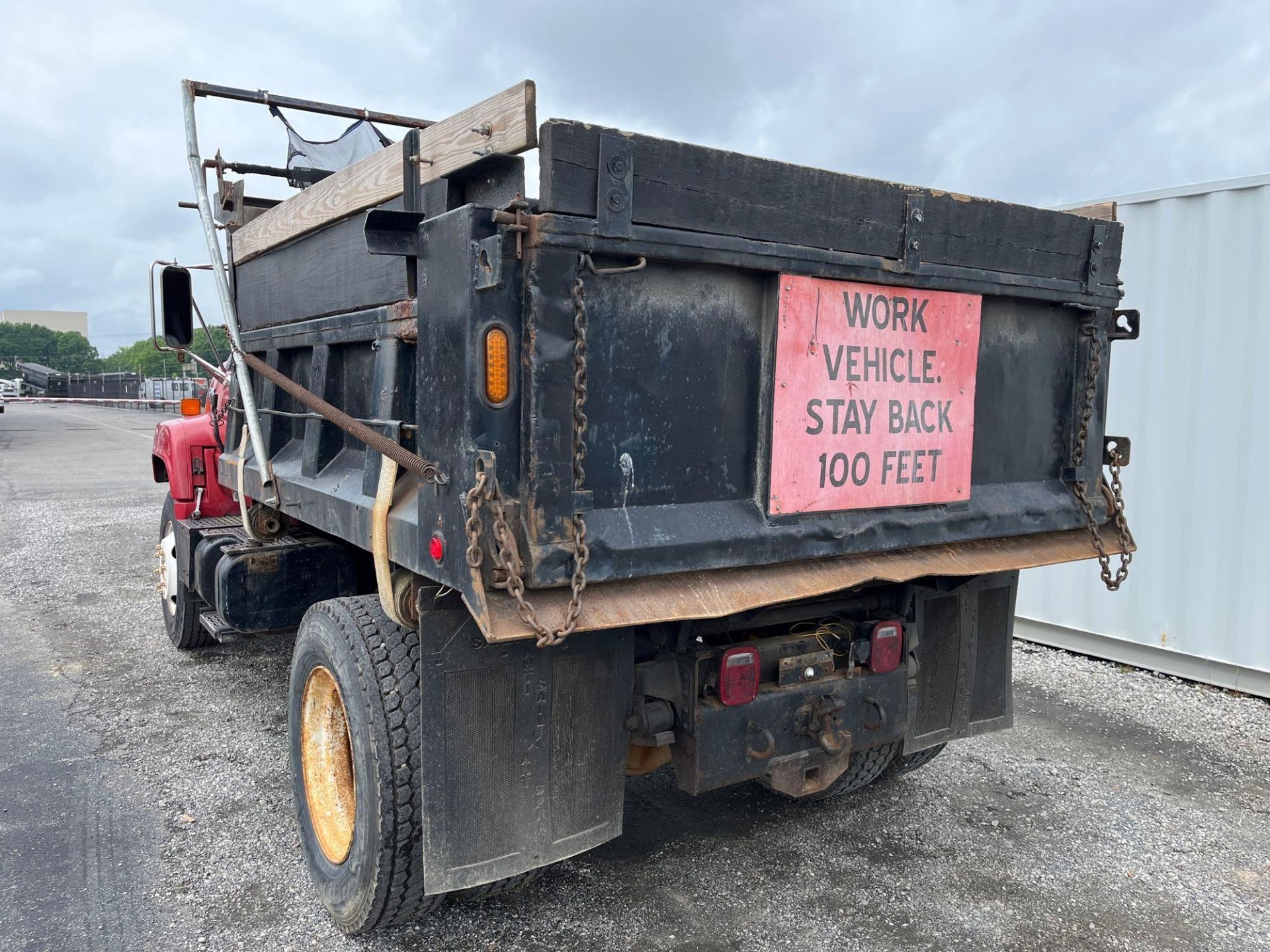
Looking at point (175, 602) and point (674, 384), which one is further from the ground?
point (674, 384)

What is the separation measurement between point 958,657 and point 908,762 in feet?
2.46

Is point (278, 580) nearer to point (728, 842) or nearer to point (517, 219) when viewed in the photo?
point (728, 842)

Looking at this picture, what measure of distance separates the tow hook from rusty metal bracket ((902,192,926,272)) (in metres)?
1.43

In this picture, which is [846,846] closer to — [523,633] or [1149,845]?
[1149,845]

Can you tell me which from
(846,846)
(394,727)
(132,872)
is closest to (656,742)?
(394,727)

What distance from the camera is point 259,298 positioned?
14.5ft

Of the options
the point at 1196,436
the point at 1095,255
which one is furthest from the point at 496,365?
the point at 1196,436

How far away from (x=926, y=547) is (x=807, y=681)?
602mm

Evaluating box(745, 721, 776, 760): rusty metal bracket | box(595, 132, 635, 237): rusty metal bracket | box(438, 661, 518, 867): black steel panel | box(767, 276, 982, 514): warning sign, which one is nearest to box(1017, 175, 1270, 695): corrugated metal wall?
box(767, 276, 982, 514): warning sign

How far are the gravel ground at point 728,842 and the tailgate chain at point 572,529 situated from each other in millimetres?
1387

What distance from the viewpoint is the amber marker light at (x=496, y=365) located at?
2244 mm

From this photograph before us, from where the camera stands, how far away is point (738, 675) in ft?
9.32

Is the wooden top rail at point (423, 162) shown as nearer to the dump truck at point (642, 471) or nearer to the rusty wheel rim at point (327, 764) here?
the dump truck at point (642, 471)

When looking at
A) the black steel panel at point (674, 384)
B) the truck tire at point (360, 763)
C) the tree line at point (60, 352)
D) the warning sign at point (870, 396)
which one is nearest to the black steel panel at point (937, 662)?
the warning sign at point (870, 396)
